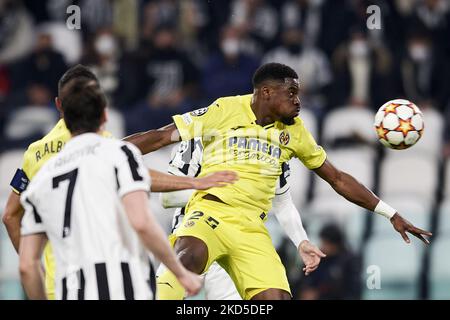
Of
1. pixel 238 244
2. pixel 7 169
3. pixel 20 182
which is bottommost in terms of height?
pixel 238 244

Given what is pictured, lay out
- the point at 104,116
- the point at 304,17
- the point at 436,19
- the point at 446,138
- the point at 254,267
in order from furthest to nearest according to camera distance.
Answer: the point at 436,19, the point at 304,17, the point at 446,138, the point at 254,267, the point at 104,116

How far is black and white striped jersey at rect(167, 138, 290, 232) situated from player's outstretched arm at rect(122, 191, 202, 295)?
2666mm

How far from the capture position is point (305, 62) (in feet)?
45.3

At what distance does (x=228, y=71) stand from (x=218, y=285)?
15.1ft

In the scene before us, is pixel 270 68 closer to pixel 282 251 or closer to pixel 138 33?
pixel 282 251

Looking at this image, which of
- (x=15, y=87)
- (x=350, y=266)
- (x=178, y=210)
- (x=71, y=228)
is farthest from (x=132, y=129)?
(x=71, y=228)

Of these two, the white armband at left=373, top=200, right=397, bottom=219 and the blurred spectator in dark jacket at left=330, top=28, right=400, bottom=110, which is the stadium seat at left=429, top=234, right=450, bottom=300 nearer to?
the blurred spectator in dark jacket at left=330, top=28, right=400, bottom=110

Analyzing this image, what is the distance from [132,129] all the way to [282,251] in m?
2.22

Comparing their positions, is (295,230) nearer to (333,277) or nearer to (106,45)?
(333,277)

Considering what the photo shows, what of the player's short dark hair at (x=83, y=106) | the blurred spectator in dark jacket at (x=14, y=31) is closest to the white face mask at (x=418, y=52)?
the blurred spectator in dark jacket at (x=14, y=31)

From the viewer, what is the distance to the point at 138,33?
1423 cm

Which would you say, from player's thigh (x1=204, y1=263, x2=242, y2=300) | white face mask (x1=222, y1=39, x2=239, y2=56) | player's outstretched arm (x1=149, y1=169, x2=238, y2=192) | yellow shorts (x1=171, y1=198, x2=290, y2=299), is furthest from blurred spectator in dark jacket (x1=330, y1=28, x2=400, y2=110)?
player's outstretched arm (x1=149, y1=169, x2=238, y2=192)

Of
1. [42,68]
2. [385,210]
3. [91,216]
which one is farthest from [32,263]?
[42,68]

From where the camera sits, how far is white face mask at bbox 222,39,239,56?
45.0ft
